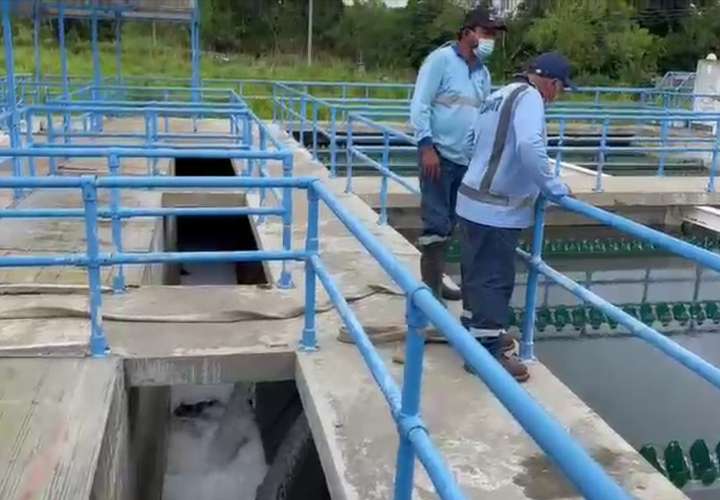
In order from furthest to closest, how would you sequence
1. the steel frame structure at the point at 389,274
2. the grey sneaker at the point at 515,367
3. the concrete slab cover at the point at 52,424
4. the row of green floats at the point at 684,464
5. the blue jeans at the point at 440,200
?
the row of green floats at the point at 684,464 → the blue jeans at the point at 440,200 → the grey sneaker at the point at 515,367 → the concrete slab cover at the point at 52,424 → the steel frame structure at the point at 389,274

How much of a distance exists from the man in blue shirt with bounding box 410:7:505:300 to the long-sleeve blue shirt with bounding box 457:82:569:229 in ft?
1.58

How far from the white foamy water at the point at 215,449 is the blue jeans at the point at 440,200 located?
2.30 metres

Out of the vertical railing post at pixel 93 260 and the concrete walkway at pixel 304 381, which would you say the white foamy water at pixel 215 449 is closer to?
the concrete walkway at pixel 304 381

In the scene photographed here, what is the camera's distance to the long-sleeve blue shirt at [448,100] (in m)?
4.02

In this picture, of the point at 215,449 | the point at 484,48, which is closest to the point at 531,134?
the point at 484,48

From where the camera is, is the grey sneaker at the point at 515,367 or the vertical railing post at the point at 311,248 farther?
the vertical railing post at the point at 311,248

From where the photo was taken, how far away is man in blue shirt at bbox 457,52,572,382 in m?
3.36

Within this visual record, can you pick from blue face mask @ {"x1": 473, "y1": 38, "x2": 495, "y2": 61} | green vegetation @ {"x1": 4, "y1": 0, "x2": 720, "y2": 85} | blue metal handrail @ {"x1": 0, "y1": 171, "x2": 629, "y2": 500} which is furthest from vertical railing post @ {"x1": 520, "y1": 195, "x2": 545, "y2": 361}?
green vegetation @ {"x1": 4, "y1": 0, "x2": 720, "y2": 85}

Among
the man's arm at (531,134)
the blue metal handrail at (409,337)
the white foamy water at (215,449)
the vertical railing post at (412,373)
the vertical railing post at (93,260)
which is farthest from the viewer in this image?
the white foamy water at (215,449)

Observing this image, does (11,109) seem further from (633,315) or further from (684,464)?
(684,464)

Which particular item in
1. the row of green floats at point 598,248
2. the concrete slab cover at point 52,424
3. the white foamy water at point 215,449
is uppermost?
the concrete slab cover at point 52,424

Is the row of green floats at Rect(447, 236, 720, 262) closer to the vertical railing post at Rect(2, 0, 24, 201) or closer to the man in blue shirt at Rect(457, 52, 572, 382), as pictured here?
the vertical railing post at Rect(2, 0, 24, 201)

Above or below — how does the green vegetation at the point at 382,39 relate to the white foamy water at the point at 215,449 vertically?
above

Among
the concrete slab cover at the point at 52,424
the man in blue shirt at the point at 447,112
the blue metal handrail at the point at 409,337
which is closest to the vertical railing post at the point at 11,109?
the blue metal handrail at the point at 409,337
